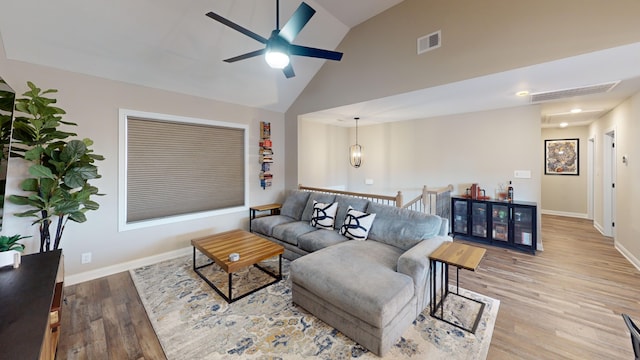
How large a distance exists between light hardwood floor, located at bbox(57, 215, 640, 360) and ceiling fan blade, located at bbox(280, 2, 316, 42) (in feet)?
9.45

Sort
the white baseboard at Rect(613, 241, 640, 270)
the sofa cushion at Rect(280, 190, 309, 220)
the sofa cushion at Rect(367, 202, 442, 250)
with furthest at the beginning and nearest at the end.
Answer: the sofa cushion at Rect(280, 190, 309, 220), the white baseboard at Rect(613, 241, 640, 270), the sofa cushion at Rect(367, 202, 442, 250)

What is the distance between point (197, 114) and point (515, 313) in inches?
196

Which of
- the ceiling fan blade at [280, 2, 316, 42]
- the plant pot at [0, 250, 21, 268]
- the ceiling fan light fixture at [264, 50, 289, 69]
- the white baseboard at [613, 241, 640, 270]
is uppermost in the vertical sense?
the ceiling fan blade at [280, 2, 316, 42]

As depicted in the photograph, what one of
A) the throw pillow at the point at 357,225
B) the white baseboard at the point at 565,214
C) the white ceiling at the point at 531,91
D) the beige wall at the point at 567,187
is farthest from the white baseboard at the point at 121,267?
the white baseboard at the point at 565,214

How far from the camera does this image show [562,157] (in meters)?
6.46

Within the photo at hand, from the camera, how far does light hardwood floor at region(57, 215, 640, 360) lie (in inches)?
78.3

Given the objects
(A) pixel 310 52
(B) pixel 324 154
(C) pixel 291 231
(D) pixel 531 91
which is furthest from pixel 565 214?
(A) pixel 310 52

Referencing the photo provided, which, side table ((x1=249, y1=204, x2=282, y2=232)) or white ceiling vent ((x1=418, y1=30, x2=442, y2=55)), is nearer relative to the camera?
white ceiling vent ((x1=418, y1=30, x2=442, y2=55))

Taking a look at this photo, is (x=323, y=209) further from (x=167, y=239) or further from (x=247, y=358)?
(x=167, y=239)

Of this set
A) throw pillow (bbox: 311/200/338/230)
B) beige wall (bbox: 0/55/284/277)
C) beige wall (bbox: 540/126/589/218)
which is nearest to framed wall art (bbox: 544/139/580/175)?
beige wall (bbox: 540/126/589/218)

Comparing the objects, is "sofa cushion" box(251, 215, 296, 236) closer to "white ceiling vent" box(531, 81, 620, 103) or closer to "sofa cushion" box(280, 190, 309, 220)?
"sofa cushion" box(280, 190, 309, 220)

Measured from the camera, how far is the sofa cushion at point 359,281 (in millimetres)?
1905

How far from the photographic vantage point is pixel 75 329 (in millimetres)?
2227

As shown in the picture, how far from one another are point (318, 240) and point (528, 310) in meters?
2.35
